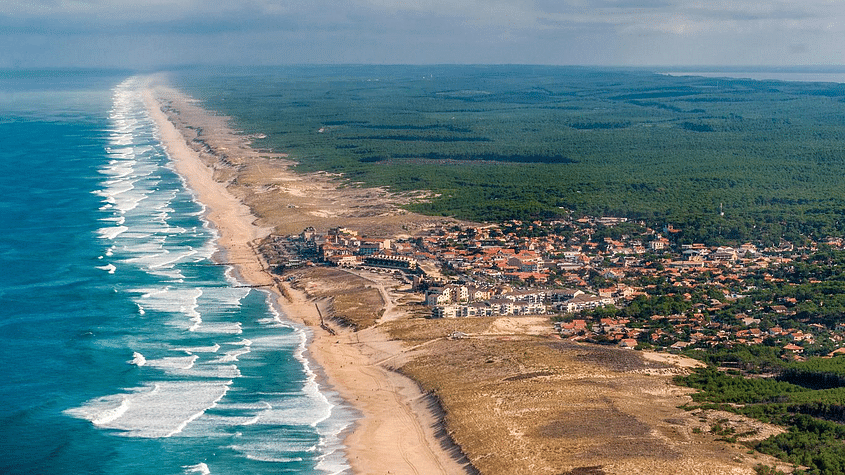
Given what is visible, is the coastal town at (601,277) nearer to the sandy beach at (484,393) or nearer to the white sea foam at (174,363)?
the sandy beach at (484,393)

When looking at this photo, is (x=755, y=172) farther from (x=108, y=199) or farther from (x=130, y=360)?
(x=130, y=360)

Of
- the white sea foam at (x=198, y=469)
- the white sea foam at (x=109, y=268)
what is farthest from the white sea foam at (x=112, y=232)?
the white sea foam at (x=198, y=469)

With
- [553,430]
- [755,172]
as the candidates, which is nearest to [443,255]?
[553,430]

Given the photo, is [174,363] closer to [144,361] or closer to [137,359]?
[144,361]

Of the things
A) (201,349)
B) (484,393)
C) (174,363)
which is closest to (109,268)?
(201,349)

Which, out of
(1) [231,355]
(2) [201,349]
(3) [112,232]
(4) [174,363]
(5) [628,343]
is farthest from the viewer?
(3) [112,232]

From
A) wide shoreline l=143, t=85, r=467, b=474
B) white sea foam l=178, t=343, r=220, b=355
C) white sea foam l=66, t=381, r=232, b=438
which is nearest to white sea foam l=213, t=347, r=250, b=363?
white sea foam l=178, t=343, r=220, b=355
